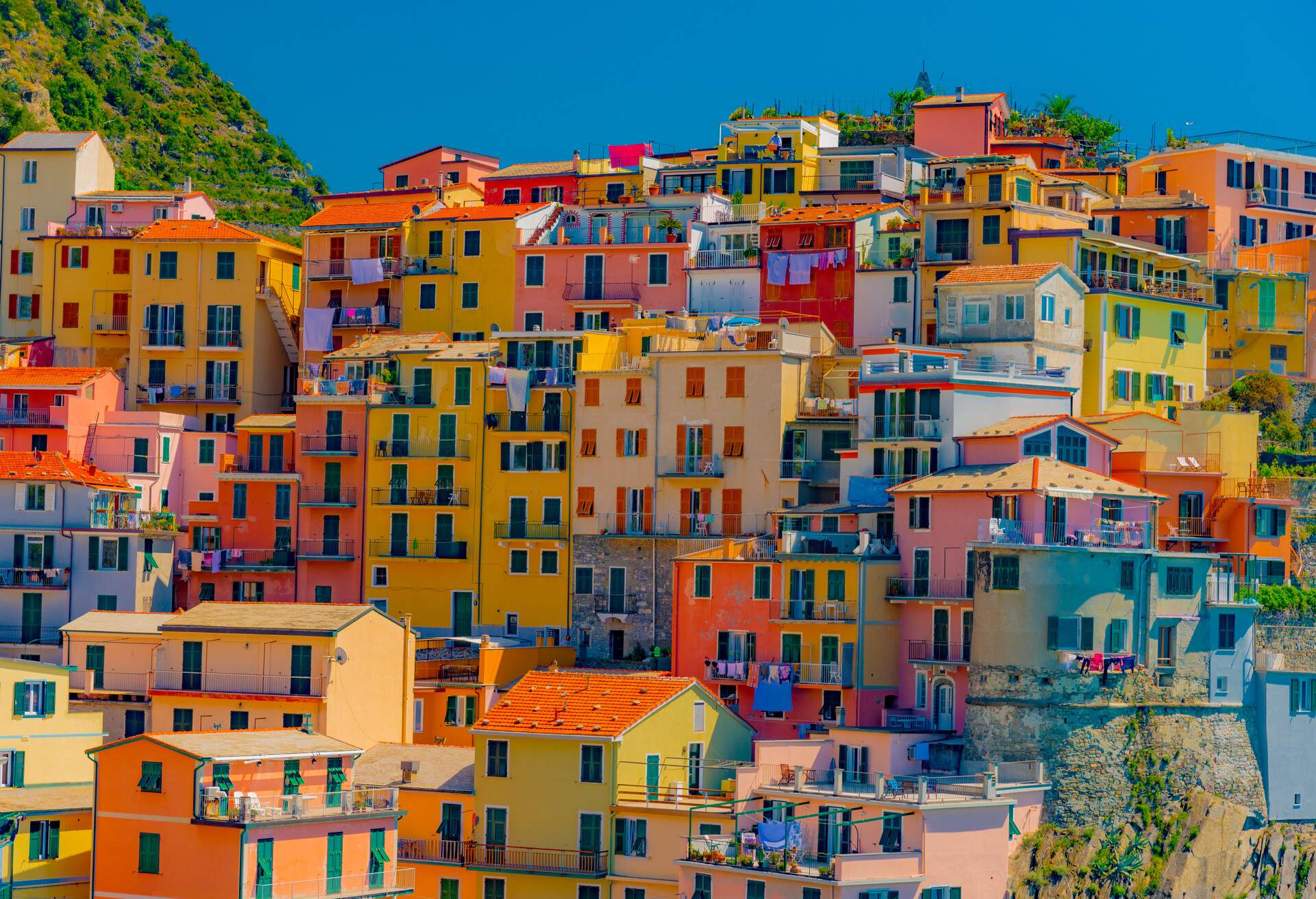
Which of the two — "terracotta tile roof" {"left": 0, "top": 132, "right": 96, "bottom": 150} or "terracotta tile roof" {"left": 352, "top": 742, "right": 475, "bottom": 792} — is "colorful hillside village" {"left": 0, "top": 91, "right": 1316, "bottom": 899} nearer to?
"terracotta tile roof" {"left": 352, "top": 742, "right": 475, "bottom": 792}

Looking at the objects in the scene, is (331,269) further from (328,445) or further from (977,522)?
(977,522)

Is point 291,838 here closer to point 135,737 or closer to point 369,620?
point 135,737

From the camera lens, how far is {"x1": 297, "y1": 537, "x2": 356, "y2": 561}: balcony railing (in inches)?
3457

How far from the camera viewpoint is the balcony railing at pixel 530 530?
278ft

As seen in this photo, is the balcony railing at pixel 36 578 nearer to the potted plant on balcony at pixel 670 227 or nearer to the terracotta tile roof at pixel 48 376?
the terracotta tile roof at pixel 48 376

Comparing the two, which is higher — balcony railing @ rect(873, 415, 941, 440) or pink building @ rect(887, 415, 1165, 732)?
balcony railing @ rect(873, 415, 941, 440)

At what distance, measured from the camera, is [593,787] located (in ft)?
226

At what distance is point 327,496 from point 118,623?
1111 cm

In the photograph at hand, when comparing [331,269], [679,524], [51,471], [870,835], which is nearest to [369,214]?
[331,269]

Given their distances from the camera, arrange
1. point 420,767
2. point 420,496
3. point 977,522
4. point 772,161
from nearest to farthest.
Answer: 1. point 977,522
2. point 420,767
3. point 420,496
4. point 772,161

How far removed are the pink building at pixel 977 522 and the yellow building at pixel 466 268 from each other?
23.3 meters

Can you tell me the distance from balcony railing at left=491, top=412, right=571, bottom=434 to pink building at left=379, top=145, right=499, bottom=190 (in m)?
30.0

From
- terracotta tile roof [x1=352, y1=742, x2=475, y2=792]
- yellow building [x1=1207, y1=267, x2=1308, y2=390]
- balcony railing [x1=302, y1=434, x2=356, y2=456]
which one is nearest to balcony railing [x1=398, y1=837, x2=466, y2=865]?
terracotta tile roof [x1=352, y1=742, x2=475, y2=792]

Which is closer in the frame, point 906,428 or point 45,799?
point 45,799
